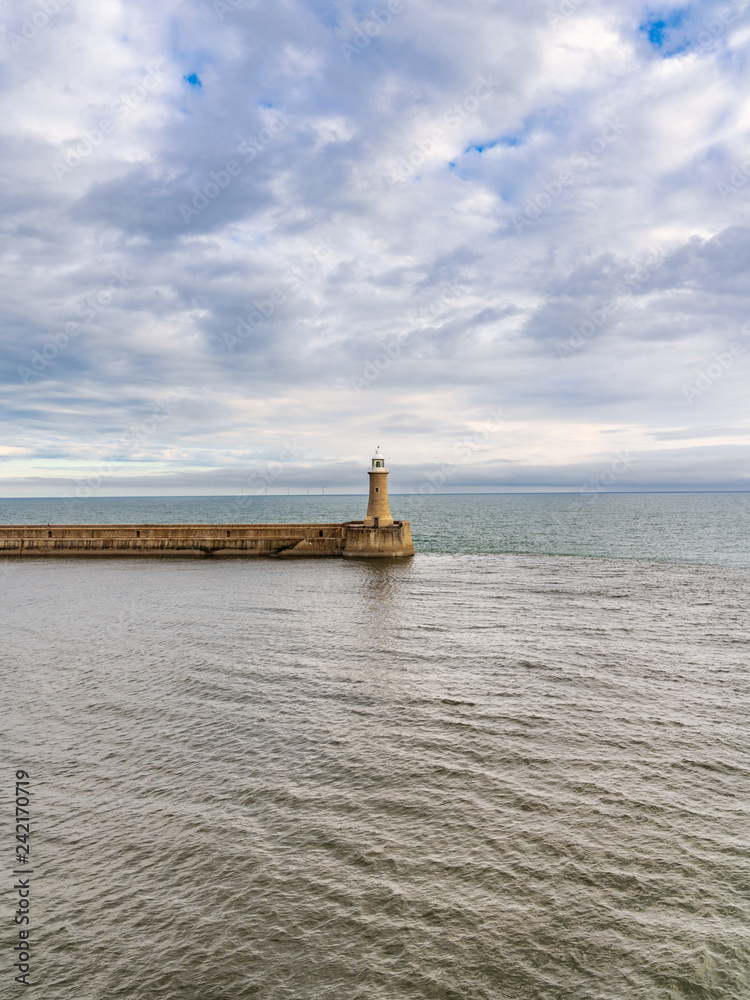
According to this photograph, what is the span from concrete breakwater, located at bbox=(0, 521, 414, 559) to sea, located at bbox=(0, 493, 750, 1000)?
25.9 meters

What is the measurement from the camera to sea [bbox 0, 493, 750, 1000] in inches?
257

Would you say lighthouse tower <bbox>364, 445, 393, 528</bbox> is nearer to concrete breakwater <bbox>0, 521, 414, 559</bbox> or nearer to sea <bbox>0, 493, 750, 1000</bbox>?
concrete breakwater <bbox>0, 521, 414, 559</bbox>

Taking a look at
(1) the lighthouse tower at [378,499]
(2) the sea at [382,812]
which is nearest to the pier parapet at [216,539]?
(1) the lighthouse tower at [378,499]

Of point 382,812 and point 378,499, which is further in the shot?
point 378,499

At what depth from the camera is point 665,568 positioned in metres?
40.0

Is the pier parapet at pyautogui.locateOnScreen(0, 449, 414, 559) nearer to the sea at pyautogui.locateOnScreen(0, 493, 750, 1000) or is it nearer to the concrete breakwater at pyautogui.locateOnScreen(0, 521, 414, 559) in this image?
the concrete breakwater at pyautogui.locateOnScreen(0, 521, 414, 559)

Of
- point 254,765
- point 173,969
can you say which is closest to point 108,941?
point 173,969

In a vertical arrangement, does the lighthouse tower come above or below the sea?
above

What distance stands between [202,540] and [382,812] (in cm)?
4225

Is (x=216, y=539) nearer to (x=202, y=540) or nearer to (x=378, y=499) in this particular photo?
(x=202, y=540)

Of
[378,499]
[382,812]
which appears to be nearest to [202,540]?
[378,499]

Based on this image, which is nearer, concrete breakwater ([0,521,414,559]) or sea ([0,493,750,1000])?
sea ([0,493,750,1000])

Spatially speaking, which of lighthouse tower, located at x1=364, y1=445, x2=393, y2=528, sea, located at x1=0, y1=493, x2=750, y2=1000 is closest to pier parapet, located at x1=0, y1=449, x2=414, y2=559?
lighthouse tower, located at x1=364, y1=445, x2=393, y2=528

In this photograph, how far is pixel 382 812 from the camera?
944 cm
